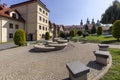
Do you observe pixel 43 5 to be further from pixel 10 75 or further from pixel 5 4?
pixel 10 75

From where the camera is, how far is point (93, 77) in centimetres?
501

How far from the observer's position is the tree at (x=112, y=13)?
4197cm

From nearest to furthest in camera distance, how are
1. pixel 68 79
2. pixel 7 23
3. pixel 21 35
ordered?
1. pixel 68 79
2. pixel 21 35
3. pixel 7 23

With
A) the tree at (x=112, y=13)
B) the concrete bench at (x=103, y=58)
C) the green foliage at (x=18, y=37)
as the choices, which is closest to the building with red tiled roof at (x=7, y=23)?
the green foliage at (x=18, y=37)

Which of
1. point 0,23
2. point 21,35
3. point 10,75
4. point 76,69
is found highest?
point 0,23

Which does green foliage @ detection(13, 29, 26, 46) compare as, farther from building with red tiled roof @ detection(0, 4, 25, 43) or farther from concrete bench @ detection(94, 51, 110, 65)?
concrete bench @ detection(94, 51, 110, 65)

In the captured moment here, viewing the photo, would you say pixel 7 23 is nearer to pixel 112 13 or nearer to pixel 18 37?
pixel 18 37

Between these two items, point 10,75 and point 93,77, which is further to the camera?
point 10,75

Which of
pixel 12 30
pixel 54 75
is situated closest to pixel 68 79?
pixel 54 75

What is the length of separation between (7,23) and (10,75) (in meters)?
27.2

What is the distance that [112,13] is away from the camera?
139ft

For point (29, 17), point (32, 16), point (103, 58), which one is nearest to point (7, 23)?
point (29, 17)

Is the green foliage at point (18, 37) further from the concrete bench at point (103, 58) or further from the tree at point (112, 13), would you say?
the tree at point (112, 13)

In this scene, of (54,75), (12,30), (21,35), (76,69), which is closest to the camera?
(76,69)
